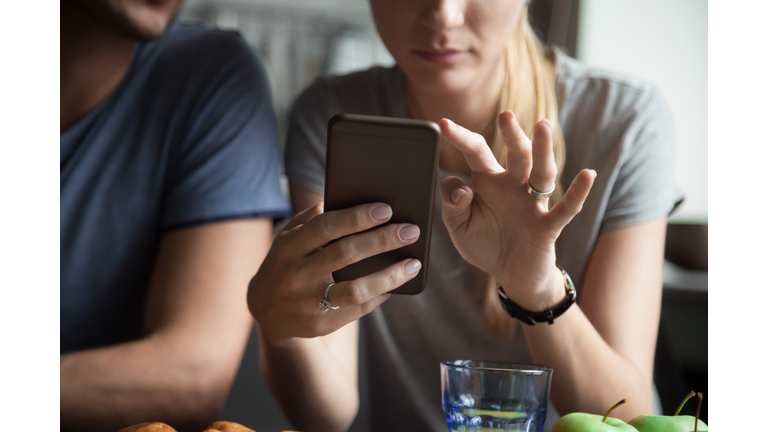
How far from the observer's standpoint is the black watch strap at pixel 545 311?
534 mm

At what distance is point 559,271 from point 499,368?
0.15 metres

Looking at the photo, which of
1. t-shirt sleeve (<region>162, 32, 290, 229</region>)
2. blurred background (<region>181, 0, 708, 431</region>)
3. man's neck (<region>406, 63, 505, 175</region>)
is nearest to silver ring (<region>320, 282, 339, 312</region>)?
t-shirt sleeve (<region>162, 32, 290, 229</region>)

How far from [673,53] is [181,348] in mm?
1253

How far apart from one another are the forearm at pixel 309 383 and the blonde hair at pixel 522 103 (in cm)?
23

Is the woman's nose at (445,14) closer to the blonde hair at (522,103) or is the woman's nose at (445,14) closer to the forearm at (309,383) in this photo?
the blonde hair at (522,103)

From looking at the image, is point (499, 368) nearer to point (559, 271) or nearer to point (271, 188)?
point (559, 271)

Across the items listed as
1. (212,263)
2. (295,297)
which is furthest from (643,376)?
(212,263)

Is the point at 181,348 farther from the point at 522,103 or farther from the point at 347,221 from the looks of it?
the point at 522,103

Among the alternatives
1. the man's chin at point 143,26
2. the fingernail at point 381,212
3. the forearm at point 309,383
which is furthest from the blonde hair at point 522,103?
the man's chin at point 143,26

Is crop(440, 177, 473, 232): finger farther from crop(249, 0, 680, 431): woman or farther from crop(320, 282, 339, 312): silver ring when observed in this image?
crop(320, 282, 339, 312): silver ring

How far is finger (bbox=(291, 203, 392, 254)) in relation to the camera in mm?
442

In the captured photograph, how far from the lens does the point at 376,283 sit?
0.46m

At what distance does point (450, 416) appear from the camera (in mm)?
442

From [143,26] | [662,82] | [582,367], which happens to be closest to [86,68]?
[143,26]
